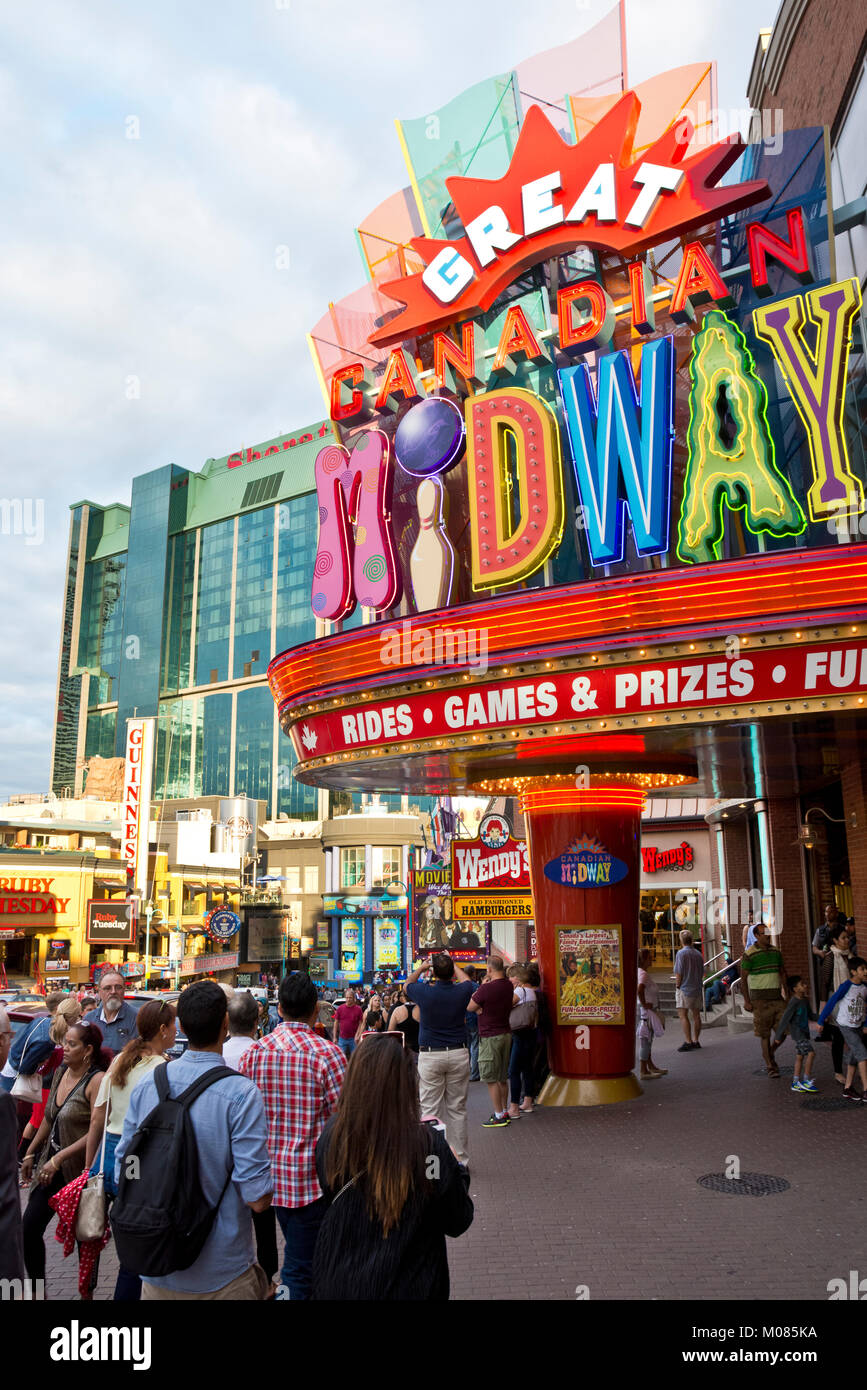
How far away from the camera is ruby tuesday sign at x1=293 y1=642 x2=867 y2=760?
9.25 metres

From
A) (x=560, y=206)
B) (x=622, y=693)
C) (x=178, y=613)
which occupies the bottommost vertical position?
(x=622, y=693)

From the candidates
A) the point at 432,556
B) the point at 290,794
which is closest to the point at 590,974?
the point at 432,556

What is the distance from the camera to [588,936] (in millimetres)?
12531

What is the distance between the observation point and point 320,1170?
11.1 feet

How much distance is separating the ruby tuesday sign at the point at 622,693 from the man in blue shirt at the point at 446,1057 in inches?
122

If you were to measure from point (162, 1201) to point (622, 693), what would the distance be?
7368 millimetres

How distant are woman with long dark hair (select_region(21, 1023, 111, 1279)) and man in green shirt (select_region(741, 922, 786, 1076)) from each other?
897cm

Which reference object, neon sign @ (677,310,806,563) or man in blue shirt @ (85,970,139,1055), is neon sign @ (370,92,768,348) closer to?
neon sign @ (677,310,806,563)

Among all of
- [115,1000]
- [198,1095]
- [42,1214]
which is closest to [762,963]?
[115,1000]

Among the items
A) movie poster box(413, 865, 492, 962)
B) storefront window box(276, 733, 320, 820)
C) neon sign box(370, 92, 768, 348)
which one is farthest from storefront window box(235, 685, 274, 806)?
neon sign box(370, 92, 768, 348)

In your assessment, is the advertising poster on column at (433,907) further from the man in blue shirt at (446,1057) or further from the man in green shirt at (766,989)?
the man in blue shirt at (446,1057)

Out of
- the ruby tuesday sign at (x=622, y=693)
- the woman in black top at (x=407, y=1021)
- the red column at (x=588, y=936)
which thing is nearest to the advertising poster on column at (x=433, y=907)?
the red column at (x=588, y=936)

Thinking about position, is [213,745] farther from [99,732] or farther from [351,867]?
[351,867]

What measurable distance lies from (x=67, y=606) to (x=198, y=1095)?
13376 cm
